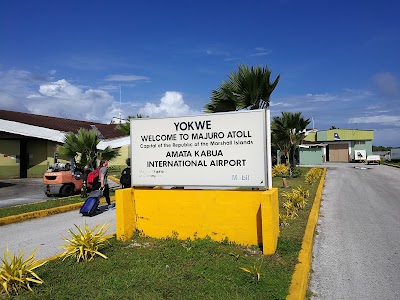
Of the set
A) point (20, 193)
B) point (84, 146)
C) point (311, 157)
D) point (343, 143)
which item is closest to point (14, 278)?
point (84, 146)

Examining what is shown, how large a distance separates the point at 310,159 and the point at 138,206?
38.5 meters

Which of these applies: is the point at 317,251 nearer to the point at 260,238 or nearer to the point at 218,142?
the point at 260,238

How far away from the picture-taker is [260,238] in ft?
19.8

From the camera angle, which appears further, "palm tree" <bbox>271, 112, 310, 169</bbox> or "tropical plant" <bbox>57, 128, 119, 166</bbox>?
"palm tree" <bbox>271, 112, 310, 169</bbox>

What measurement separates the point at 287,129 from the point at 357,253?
17509 mm

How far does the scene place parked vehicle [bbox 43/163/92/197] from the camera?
13914 millimetres

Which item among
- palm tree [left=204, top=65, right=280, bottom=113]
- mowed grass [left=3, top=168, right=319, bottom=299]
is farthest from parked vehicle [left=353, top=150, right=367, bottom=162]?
mowed grass [left=3, top=168, right=319, bottom=299]

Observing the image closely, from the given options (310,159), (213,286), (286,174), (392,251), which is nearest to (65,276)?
(213,286)

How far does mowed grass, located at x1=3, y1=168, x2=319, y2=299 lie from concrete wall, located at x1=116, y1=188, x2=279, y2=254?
22 cm

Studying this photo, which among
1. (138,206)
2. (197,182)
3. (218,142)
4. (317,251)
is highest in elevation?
(218,142)

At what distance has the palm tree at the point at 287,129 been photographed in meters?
22.9

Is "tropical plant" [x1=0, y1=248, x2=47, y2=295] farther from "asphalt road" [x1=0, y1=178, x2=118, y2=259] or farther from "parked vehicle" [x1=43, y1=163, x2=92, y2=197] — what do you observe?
"parked vehicle" [x1=43, y1=163, x2=92, y2=197]

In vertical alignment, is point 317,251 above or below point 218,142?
below

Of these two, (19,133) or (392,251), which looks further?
(19,133)
